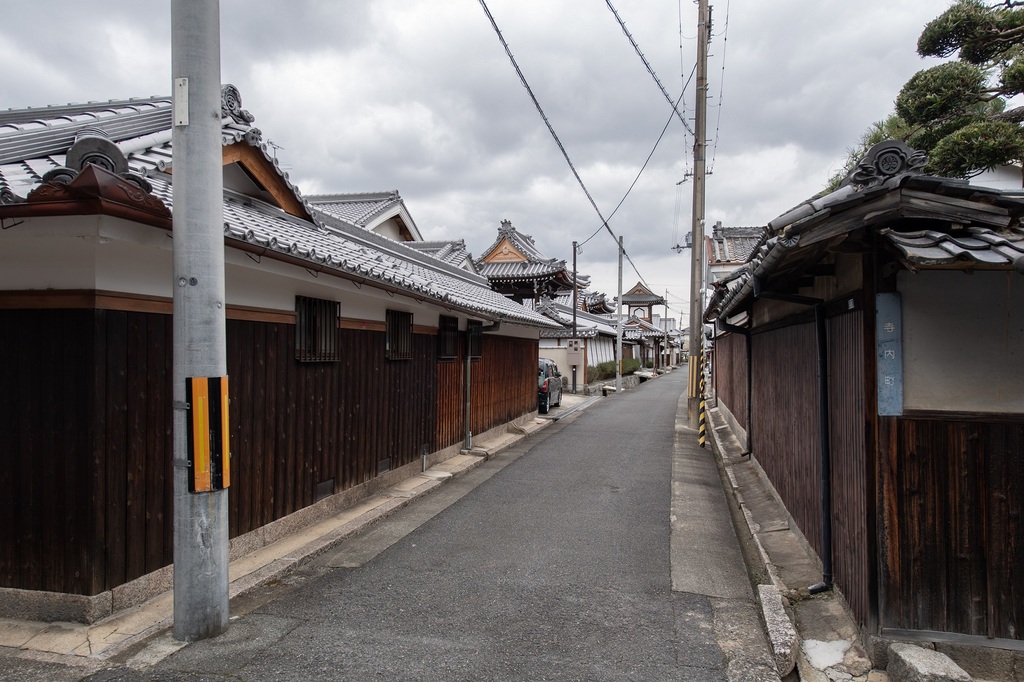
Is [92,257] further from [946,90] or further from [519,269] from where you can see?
[519,269]

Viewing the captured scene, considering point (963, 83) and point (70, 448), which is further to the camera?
point (963, 83)

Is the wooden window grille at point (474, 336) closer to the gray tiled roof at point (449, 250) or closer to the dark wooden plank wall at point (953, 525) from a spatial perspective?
the gray tiled roof at point (449, 250)

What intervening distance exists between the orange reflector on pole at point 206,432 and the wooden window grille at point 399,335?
17.6 ft

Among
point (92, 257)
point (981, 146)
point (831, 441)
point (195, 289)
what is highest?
point (981, 146)

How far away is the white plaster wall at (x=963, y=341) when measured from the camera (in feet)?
14.1

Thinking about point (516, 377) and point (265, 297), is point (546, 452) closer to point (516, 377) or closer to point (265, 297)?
point (516, 377)

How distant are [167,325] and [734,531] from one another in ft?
24.8

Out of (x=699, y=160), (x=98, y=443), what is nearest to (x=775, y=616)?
(x=98, y=443)

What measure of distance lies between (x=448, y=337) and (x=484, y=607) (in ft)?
26.1

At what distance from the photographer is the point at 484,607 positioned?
5.77m

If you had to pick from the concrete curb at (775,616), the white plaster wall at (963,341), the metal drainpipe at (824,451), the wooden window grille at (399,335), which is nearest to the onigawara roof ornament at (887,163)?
the white plaster wall at (963,341)

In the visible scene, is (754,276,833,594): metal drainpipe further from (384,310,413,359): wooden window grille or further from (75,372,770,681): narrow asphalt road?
(384,310,413,359): wooden window grille

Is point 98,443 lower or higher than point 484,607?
higher

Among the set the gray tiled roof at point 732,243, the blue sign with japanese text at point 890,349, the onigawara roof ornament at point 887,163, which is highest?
the gray tiled roof at point 732,243
